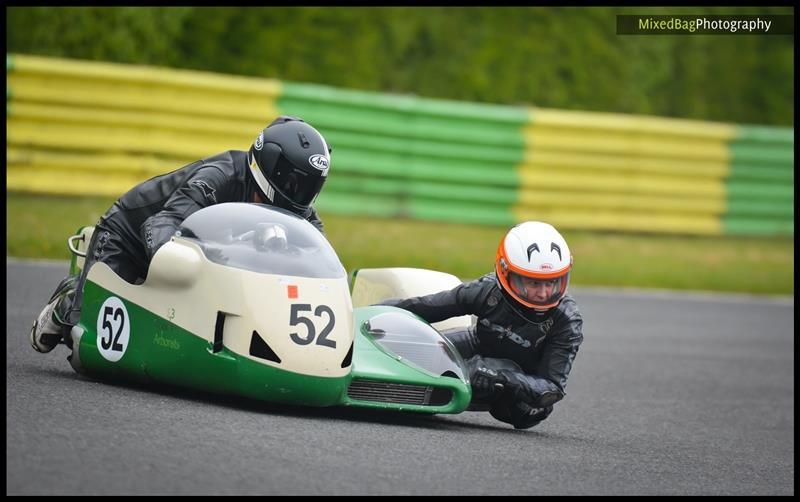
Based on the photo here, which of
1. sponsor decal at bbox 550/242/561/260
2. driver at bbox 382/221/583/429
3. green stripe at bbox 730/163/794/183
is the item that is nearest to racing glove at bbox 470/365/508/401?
driver at bbox 382/221/583/429

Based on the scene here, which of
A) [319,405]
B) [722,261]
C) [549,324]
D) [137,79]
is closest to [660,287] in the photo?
[722,261]

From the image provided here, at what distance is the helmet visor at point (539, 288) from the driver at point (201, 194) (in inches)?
43.0

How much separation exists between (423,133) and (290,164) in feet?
29.1

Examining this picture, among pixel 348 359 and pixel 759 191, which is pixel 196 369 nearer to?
pixel 348 359

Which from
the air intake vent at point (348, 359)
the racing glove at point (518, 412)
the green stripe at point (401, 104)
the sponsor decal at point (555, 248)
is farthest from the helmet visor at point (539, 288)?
the green stripe at point (401, 104)

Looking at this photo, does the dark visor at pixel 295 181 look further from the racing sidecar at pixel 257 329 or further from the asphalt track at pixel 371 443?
the asphalt track at pixel 371 443

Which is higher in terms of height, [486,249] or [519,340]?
[486,249]

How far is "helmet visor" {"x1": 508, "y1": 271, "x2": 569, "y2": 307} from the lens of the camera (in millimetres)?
6609

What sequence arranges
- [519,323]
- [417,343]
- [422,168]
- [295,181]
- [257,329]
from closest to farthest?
[257,329] → [417,343] → [295,181] → [519,323] → [422,168]

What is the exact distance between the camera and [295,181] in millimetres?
6695

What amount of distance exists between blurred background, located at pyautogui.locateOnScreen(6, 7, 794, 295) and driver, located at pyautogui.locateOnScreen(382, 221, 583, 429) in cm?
631

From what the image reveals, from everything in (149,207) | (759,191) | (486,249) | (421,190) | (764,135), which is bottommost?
(149,207)

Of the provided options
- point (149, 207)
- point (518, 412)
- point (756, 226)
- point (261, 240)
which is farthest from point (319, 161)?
point (756, 226)

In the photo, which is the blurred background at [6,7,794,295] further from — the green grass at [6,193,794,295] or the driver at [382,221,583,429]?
the driver at [382,221,583,429]
